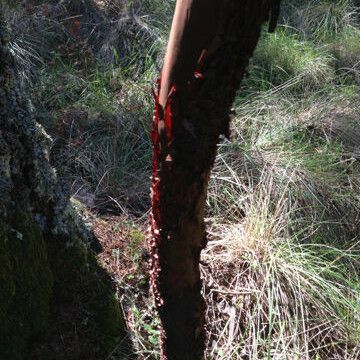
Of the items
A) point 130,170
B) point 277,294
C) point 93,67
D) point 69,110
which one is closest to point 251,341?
point 277,294

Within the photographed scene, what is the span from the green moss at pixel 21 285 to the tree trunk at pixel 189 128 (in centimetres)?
42

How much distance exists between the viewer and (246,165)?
301cm

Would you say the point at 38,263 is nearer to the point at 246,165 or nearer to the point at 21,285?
the point at 21,285

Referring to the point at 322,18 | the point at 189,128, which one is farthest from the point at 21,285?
the point at 322,18

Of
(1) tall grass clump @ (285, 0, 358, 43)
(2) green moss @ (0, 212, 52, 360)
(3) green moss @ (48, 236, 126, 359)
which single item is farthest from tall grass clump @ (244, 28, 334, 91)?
(2) green moss @ (0, 212, 52, 360)

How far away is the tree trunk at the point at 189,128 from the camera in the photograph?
1007mm

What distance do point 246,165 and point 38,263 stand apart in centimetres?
161

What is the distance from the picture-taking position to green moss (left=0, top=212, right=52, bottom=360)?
159 cm

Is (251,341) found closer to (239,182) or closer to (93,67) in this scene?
(239,182)

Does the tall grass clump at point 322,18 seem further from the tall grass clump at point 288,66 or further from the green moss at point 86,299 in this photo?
the green moss at point 86,299

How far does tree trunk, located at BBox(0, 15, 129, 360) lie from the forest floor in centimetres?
19

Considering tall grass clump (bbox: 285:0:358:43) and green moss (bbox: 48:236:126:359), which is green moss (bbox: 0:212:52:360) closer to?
green moss (bbox: 48:236:126:359)

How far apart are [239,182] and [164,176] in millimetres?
1640

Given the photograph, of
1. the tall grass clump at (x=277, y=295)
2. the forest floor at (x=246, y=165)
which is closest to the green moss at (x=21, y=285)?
the forest floor at (x=246, y=165)
